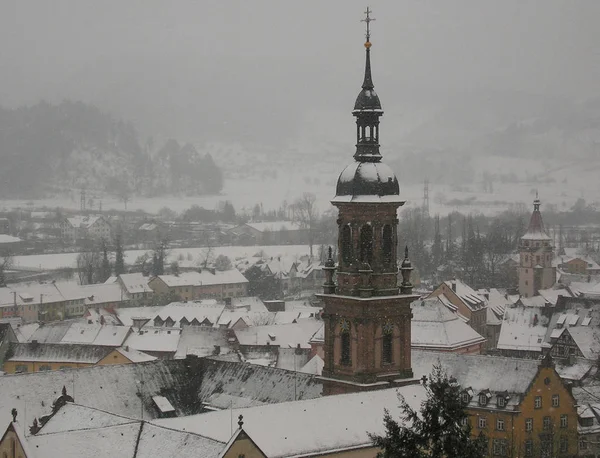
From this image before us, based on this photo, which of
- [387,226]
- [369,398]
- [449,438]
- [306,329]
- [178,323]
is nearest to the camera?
[449,438]

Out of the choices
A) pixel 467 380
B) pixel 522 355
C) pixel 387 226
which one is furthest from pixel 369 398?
pixel 522 355

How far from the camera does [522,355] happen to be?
353 feet

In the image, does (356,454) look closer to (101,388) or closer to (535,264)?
(101,388)

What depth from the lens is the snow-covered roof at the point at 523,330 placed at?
4343 inches

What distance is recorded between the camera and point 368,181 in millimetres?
55406

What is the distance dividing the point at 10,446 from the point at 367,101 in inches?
981

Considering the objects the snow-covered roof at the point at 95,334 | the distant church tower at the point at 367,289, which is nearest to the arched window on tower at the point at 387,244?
the distant church tower at the point at 367,289

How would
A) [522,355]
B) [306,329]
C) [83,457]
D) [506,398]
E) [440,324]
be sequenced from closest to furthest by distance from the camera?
1. [83,457]
2. [506,398]
3. [440,324]
4. [522,355]
5. [306,329]

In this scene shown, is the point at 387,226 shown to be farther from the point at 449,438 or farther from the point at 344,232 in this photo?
the point at 449,438

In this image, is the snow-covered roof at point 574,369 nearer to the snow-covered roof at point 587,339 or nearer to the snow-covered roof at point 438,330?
the snow-covered roof at point 587,339

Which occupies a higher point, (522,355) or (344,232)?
(344,232)

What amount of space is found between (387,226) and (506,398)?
20.5m

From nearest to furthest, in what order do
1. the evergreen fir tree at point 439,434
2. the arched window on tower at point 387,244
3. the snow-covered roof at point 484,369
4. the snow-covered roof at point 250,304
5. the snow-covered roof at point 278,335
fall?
1. the evergreen fir tree at point 439,434
2. the arched window on tower at point 387,244
3. the snow-covered roof at point 484,369
4. the snow-covered roof at point 278,335
5. the snow-covered roof at point 250,304

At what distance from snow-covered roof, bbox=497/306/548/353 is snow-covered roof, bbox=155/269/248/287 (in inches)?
3019
